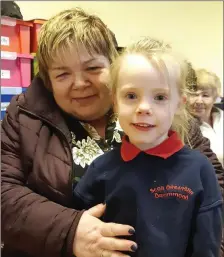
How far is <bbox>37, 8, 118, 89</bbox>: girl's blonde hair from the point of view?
3.22 feet

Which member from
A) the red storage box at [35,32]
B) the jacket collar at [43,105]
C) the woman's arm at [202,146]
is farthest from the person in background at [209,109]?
the jacket collar at [43,105]

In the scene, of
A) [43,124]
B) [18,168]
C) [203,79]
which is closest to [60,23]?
[43,124]

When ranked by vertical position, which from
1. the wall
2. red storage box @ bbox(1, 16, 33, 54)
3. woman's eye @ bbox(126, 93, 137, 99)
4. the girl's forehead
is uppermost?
the wall

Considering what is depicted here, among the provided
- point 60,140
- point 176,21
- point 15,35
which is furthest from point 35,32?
point 176,21

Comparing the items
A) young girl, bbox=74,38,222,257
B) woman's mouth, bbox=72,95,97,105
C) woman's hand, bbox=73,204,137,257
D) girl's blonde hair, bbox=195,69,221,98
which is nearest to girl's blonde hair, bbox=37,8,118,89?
woman's mouth, bbox=72,95,97,105

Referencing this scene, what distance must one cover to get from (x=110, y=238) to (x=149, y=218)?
0.10 metres

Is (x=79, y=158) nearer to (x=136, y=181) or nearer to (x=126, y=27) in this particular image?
(x=136, y=181)

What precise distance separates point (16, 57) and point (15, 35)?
0.11 meters

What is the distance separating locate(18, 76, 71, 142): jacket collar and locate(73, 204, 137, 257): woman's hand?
239mm

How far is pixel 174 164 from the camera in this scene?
791 mm

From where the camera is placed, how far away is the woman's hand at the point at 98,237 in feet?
2.49

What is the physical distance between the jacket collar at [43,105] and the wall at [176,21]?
1.54m

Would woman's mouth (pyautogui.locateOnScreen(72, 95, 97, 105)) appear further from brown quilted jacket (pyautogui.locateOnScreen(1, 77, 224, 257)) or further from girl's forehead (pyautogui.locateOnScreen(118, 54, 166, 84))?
girl's forehead (pyautogui.locateOnScreen(118, 54, 166, 84))

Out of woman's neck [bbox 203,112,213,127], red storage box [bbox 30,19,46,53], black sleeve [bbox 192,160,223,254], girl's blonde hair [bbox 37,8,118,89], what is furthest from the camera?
woman's neck [bbox 203,112,213,127]
